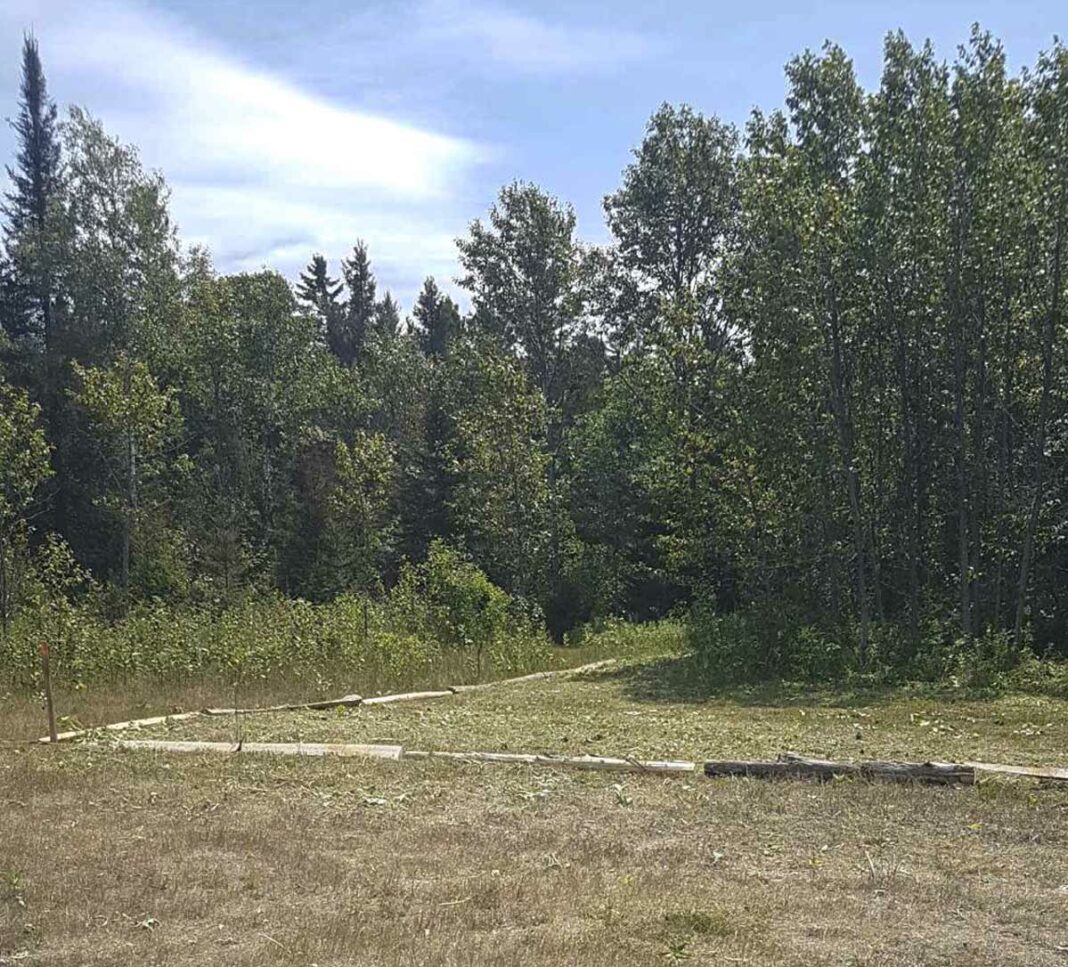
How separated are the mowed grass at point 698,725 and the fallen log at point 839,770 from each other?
736 mm

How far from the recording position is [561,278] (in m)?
31.3

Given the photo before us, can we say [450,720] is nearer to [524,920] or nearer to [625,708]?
[625,708]

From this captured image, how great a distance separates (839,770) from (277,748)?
14.8ft

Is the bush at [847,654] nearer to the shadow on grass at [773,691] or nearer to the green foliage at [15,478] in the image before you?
the shadow on grass at [773,691]

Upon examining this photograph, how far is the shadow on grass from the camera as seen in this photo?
39.9ft

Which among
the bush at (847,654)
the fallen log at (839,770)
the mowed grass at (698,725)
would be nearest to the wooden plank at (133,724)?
the mowed grass at (698,725)

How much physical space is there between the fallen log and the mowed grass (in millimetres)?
736

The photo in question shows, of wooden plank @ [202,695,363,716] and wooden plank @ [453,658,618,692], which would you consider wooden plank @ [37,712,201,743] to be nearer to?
wooden plank @ [202,695,363,716]

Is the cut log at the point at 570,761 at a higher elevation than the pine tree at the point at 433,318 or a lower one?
lower

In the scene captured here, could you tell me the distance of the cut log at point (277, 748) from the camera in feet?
28.0

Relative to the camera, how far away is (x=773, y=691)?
43.7 feet

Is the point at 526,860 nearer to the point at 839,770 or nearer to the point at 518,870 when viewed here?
the point at 518,870

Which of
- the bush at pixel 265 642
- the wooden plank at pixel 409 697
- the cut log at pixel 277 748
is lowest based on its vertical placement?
the wooden plank at pixel 409 697

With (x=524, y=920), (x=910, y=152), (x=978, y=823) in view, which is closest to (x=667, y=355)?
(x=910, y=152)
